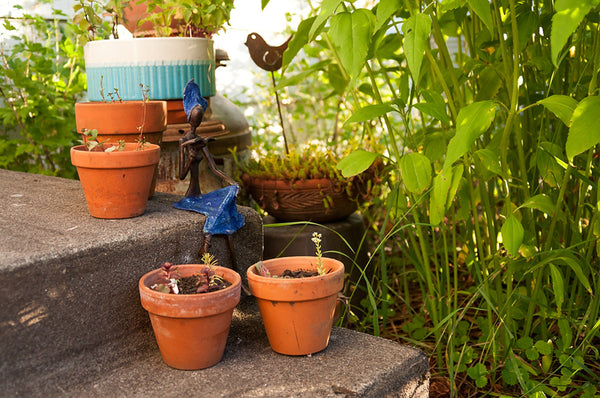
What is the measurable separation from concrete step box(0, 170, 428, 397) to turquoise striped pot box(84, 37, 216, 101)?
463 mm

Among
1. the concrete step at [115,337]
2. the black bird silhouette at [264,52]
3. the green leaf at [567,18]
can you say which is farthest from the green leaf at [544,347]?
the black bird silhouette at [264,52]

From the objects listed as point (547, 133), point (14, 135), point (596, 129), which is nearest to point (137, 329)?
point (596, 129)

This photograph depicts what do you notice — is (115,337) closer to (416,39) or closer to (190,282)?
(190,282)

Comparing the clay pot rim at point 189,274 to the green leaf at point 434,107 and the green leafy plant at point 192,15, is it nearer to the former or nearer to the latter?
the green leaf at point 434,107

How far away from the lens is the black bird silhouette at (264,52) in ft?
7.54

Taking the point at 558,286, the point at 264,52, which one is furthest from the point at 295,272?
the point at 264,52

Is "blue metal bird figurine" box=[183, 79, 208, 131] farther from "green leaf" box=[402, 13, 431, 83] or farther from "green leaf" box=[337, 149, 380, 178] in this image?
"green leaf" box=[402, 13, 431, 83]

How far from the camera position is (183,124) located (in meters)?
2.10

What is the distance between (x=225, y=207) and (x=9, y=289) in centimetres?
57

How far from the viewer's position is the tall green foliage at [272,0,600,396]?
1.25 m

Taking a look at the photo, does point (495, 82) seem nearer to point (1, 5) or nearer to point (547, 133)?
point (547, 133)

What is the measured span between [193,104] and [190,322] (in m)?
0.65

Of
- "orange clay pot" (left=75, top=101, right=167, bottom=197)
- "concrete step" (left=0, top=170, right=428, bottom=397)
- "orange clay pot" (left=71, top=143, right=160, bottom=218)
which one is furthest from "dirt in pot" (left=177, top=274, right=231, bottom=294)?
"orange clay pot" (left=75, top=101, right=167, bottom=197)

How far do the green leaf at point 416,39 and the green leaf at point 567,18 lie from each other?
26 cm
